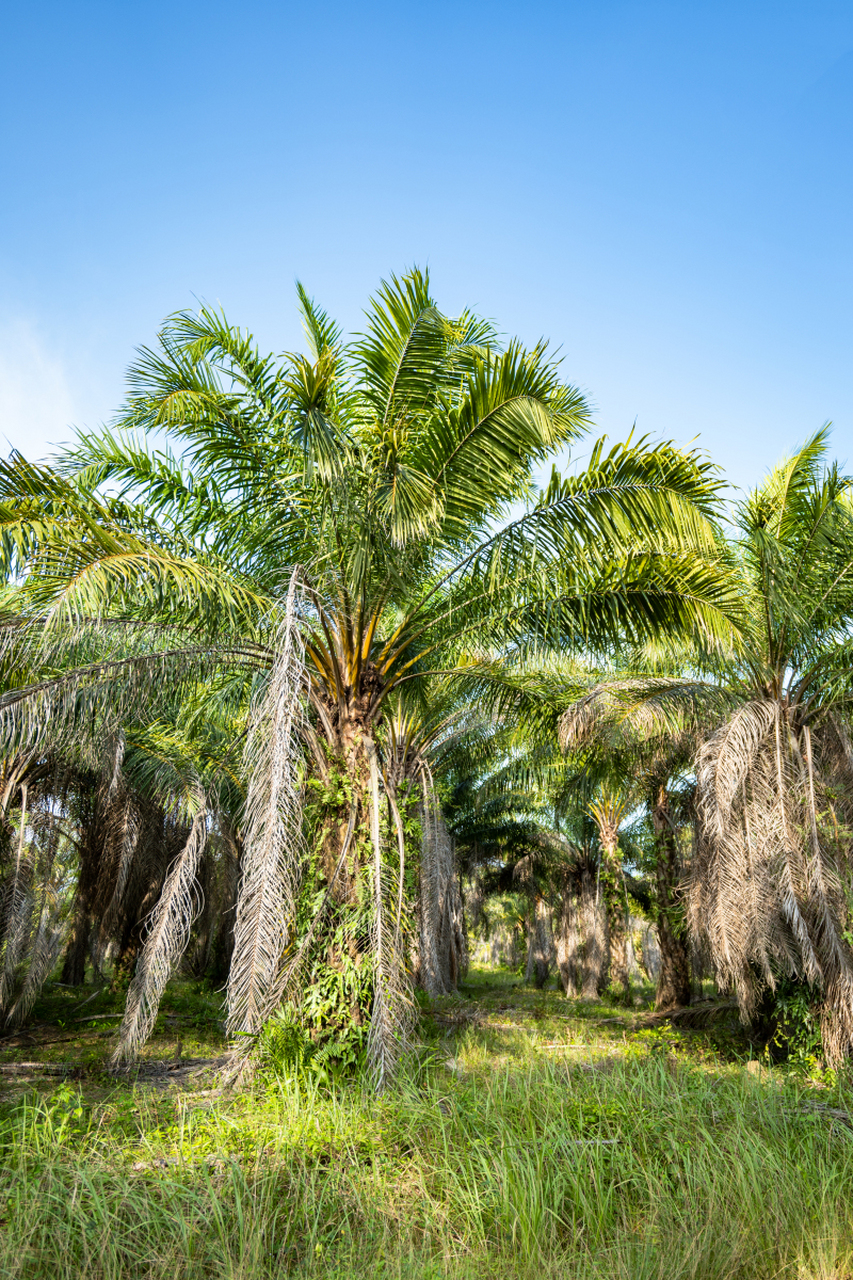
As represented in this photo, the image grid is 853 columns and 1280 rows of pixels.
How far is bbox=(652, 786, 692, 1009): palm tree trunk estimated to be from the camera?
53.3 ft

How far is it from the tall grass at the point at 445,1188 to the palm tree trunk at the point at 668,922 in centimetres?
1087

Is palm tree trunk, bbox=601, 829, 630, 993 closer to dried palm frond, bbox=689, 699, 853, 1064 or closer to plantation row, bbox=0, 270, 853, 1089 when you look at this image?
plantation row, bbox=0, 270, 853, 1089

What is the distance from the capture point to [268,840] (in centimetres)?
559

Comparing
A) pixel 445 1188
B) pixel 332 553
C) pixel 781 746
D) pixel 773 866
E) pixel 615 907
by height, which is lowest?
pixel 445 1188

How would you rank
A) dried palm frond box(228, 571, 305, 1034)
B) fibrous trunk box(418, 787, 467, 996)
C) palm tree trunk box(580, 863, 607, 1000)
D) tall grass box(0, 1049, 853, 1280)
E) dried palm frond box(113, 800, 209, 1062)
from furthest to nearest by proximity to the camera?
palm tree trunk box(580, 863, 607, 1000) → fibrous trunk box(418, 787, 467, 996) → dried palm frond box(113, 800, 209, 1062) → dried palm frond box(228, 571, 305, 1034) → tall grass box(0, 1049, 853, 1280)

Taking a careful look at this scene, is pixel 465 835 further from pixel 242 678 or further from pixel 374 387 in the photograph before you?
pixel 374 387

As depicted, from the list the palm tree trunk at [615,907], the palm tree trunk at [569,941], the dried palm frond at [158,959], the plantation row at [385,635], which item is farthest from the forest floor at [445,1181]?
the palm tree trunk at [569,941]

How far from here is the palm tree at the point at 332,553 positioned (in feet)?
20.1

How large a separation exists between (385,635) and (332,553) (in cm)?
317

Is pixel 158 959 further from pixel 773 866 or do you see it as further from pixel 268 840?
pixel 773 866

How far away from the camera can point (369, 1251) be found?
12.3 feet

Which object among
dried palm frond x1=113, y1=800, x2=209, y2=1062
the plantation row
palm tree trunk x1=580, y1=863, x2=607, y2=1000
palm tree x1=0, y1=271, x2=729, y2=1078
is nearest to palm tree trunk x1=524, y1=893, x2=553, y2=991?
palm tree trunk x1=580, y1=863, x2=607, y2=1000

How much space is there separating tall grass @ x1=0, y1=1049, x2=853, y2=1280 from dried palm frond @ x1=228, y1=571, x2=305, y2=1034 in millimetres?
808

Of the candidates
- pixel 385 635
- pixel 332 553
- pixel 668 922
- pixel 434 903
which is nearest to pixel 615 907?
pixel 668 922
